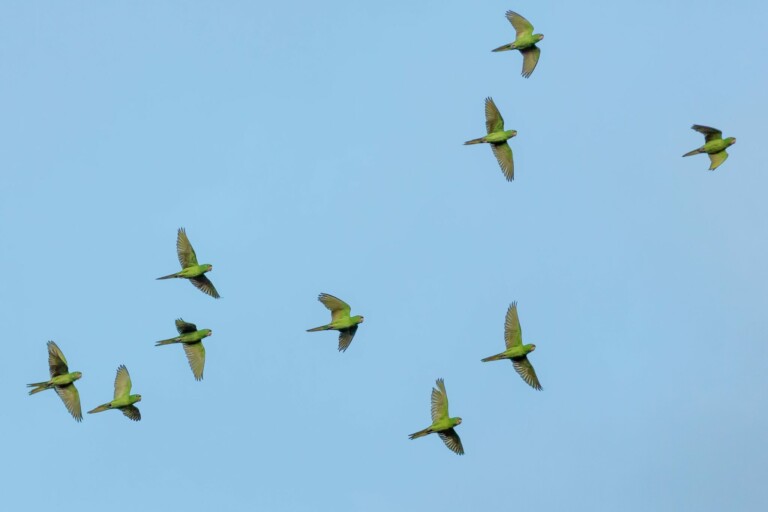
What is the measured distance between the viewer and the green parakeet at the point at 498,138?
7806 centimetres

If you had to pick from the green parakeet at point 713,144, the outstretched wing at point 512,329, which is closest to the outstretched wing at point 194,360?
the outstretched wing at point 512,329

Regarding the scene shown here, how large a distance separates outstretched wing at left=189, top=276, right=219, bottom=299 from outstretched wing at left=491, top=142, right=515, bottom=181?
51.6 ft

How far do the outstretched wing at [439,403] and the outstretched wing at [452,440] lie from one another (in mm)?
768

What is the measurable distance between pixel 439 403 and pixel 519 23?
19.7m

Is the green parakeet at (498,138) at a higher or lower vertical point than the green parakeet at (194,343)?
higher

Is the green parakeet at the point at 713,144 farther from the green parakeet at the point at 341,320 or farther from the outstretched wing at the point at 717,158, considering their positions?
the green parakeet at the point at 341,320

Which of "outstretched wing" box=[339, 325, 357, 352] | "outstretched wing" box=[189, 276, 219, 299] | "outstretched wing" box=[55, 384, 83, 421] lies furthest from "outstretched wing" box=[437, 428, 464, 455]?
"outstretched wing" box=[55, 384, 83, 421]

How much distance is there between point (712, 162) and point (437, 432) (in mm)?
19512

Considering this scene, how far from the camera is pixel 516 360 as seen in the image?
2977 inches

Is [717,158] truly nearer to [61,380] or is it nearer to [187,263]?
[187,263]

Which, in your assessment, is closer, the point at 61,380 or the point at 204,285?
the point at 61,380

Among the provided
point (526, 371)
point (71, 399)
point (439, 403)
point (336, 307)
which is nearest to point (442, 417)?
point (439, 403)

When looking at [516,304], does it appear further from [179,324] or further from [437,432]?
[179,324]

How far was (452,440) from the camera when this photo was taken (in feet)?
246
